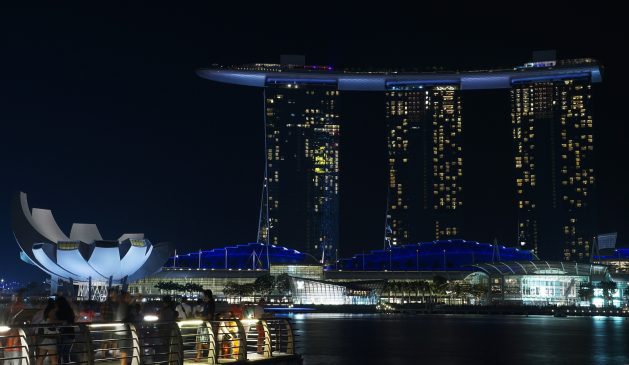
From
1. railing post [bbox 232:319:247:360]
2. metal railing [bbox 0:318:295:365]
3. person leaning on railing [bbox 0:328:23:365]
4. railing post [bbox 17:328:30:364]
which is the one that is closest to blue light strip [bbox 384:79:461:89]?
metal railing [bbox 0:318:295:365]

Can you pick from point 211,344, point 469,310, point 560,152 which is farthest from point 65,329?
point 560,152

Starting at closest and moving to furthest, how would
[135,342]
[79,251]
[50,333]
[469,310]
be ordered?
[50,333] → [135,342] → [79,251] → [469,310]

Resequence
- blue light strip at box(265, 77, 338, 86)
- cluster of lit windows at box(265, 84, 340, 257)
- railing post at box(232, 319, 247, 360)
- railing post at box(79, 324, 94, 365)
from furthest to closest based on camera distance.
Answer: blue light strip at box(265, 77, 338, 86) < cluster of lit windows at box(265, 84, 340, 257) < railing post at box(232, 319, 247, 360) < railing post at box(79, 324, 94, 365)

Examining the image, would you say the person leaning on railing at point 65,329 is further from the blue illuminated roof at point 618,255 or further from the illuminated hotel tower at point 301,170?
the blue illuminated roof at point 618,255

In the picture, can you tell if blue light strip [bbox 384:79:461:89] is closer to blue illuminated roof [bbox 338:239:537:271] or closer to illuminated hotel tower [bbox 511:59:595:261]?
illuminated hotel tower [bbox 511:59:595:261]

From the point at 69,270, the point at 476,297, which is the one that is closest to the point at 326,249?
the point at 476,297

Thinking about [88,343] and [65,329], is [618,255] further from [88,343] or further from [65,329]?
[88,343]
